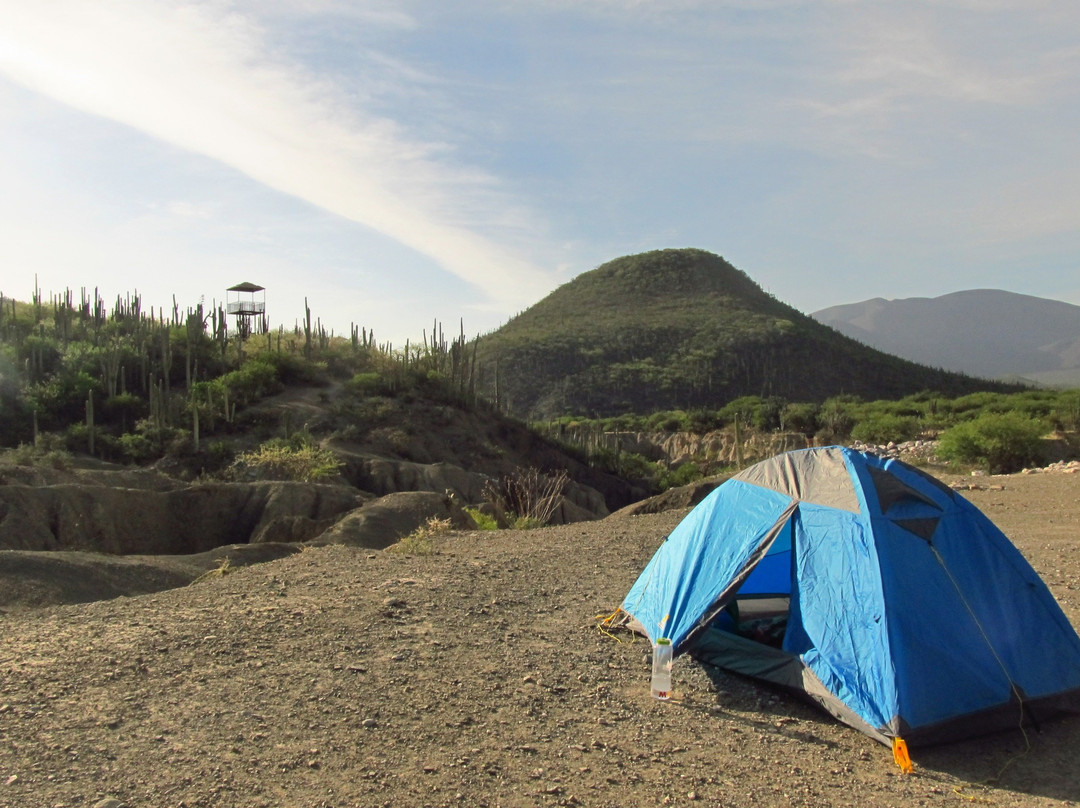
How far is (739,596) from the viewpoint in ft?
27.7

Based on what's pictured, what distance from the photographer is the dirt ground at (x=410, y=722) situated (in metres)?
4.80

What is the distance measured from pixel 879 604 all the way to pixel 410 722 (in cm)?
300

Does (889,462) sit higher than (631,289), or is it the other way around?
(631,289)

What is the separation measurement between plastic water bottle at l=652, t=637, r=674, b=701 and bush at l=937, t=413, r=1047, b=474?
2336 cm

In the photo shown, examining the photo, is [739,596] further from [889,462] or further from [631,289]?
[631,289]

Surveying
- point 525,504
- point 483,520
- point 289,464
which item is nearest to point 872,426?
point 525,504

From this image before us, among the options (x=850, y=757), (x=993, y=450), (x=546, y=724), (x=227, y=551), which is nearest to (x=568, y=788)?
(x=546, y=724)

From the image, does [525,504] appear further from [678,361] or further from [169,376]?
[678,361]

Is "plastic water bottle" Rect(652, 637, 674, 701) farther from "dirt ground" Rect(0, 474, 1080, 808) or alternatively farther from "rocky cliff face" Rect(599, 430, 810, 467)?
"rocky cliff face" Rect(599, 430, 810, 467)

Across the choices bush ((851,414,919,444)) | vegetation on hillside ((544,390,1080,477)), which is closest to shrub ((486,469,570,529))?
vegetation on hillside ((544,390,1080,477))

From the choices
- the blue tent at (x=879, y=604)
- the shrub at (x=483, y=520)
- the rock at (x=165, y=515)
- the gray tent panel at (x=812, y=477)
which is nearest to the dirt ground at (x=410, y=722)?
the blue tent at (x=879, y=604)

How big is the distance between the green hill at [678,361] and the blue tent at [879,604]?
4523cm

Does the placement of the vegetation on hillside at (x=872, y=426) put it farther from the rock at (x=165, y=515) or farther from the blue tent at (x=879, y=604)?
the blue tent at (x=879, y=604)

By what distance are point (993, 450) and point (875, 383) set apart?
1451 inches
